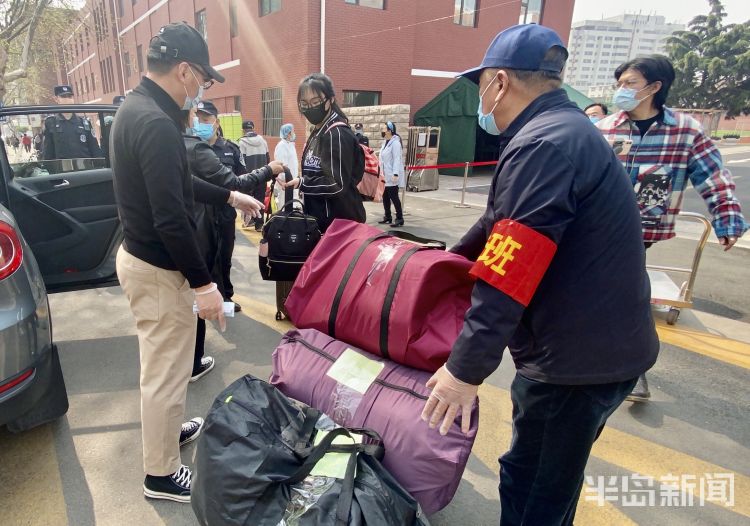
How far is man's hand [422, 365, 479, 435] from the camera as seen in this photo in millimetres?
1392

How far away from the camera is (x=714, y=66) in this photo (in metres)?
38.7

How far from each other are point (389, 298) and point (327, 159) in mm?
1753

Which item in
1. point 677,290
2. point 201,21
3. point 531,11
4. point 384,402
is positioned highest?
point 531,11

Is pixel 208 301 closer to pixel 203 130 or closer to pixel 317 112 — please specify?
pixel 317 112

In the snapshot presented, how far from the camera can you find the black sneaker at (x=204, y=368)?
3.17m

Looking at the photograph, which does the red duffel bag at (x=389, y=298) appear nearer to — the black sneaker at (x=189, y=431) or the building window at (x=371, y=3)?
the black sneaker at (x=189, y=431)

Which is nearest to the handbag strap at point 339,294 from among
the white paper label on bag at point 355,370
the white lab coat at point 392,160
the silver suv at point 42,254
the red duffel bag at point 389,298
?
the red duffel bag at point 389,298

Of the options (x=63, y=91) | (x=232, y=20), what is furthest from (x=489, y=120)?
(x=232, y=20)

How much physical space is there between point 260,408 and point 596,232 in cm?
134

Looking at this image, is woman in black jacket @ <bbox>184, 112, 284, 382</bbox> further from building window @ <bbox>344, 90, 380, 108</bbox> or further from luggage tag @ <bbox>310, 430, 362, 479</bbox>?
building window @ <bbox>344, 90, 380, 108</bbox>

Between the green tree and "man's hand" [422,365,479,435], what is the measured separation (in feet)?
155

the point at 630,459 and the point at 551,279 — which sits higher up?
the point at 551,279

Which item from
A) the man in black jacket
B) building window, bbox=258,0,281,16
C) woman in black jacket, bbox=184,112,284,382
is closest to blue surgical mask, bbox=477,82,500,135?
the man in black jacket

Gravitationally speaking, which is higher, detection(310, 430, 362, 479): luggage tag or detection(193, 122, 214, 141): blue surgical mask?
detection(193, 122, 214, 141): blue surgical mask
